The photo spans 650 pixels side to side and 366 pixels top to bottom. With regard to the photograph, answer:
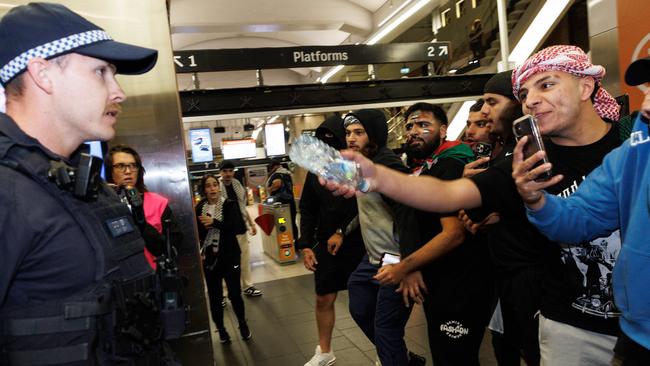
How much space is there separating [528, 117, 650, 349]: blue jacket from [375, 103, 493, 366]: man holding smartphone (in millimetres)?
875

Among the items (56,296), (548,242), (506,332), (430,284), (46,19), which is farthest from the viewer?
(506,332)

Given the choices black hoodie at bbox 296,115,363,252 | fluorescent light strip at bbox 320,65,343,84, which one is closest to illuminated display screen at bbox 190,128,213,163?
fluorescent light strip at bbox 320,65,343,84

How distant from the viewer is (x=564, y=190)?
1.64 meters

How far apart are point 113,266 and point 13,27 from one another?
0.75 m

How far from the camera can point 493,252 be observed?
7.13 ft

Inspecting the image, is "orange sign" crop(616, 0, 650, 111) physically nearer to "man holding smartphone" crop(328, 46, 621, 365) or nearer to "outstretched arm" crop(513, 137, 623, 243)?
"man holding smartphone" crop(328, 46, 621, 365)

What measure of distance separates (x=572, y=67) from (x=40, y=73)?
1842 mm

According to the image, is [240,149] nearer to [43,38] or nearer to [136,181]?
[136,181]

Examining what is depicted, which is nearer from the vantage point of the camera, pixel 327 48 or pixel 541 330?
pixel 541 330

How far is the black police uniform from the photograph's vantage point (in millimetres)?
1078

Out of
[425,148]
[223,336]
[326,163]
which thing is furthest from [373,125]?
[223,336]

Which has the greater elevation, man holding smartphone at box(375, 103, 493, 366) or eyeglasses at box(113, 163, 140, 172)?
eyeglasses at box(113, 163, 140, 172)

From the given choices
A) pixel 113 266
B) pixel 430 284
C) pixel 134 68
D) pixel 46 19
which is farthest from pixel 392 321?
pixel 46 19

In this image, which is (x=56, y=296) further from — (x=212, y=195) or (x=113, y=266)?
(x=212, y=195)
